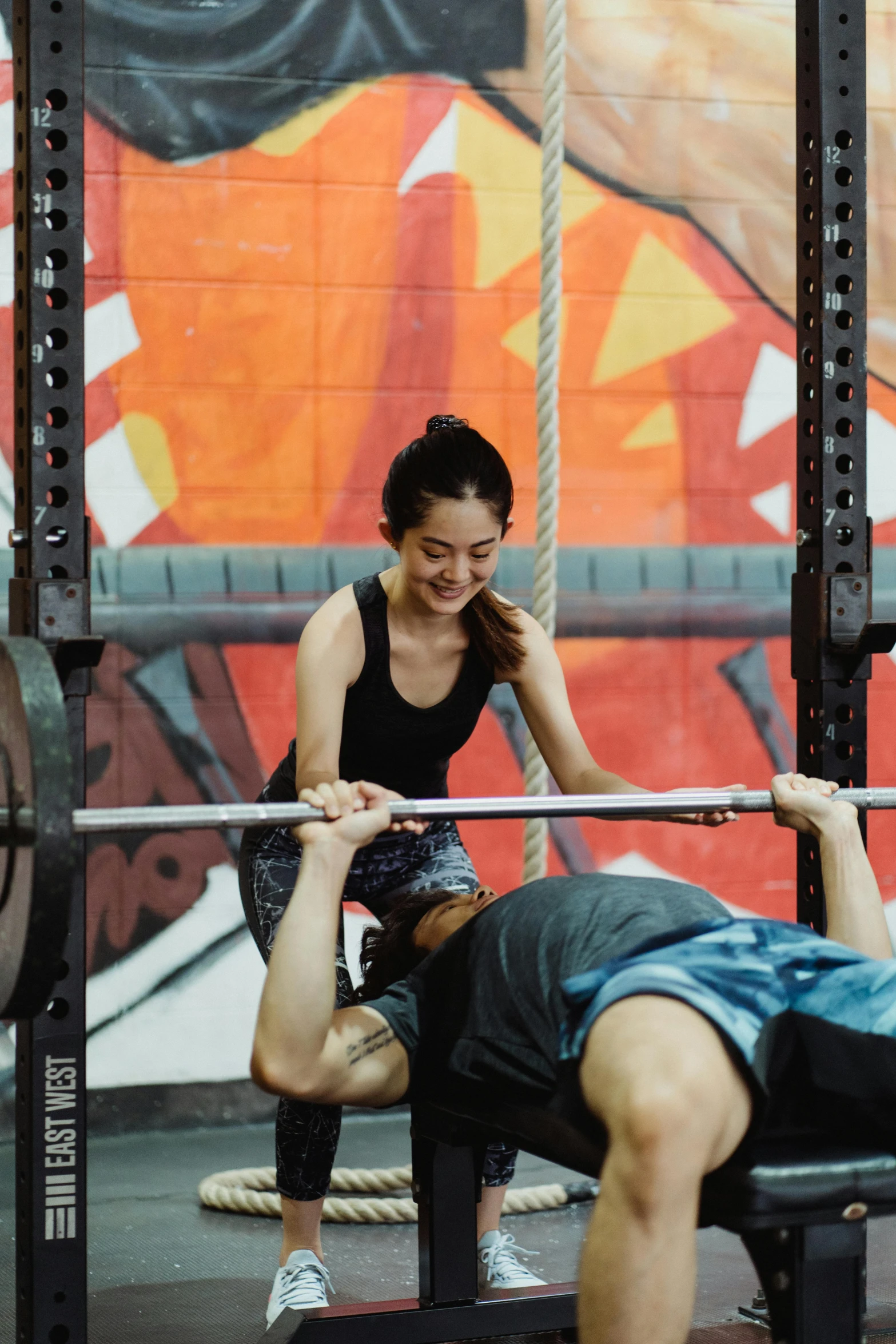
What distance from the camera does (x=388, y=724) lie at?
7.89 ft

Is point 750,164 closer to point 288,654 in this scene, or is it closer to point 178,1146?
point 288,654

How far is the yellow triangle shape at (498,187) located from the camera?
376 cm

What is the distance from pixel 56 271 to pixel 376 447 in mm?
1717

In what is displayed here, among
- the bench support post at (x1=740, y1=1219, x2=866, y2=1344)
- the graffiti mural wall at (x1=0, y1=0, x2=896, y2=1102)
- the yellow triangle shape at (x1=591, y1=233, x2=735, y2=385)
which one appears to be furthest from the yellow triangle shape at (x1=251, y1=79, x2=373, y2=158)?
the bench support post at (x1=740, y1=1219, x2=866, y2=1344)

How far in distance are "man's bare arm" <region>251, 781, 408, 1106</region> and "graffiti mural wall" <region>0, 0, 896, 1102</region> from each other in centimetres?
Result: 180

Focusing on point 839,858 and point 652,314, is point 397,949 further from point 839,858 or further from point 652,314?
point 652,314

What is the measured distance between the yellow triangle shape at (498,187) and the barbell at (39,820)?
2.23 meters

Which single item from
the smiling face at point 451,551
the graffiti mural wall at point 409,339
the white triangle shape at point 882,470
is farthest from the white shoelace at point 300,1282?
the white triangle shape at point 882,470

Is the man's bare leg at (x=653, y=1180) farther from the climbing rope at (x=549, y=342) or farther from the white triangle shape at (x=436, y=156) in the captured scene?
the white triangle shape at (x=436, y=156)

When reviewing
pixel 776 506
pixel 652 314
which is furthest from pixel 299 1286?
pixel 652 314

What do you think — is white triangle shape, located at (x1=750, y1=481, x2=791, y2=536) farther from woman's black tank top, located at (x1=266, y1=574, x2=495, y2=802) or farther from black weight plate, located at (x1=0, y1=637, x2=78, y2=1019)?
black weight plate, located at (x1=0, y1=637, x2=78, y2=1019)

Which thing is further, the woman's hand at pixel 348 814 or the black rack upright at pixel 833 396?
the black rack upright at pixel 833 396

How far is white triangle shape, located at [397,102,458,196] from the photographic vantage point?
12.3 ft

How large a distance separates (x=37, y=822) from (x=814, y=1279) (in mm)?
1003
